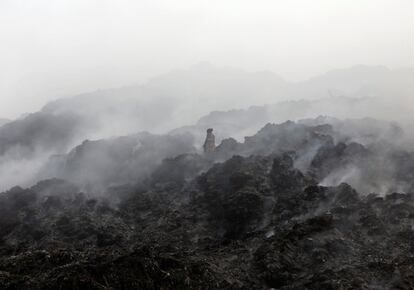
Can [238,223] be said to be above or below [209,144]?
above

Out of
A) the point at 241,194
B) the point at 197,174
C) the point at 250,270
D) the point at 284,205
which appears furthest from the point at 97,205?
the point at 250,270

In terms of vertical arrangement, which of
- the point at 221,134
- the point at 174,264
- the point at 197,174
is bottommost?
the point at 221,134

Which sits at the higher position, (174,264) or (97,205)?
(174,264)

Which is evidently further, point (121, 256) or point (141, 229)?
point (141, 229)

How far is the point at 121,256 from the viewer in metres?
70.4

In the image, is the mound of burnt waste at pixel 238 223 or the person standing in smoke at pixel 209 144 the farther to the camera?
the person standing in smoke at pixel 209 144

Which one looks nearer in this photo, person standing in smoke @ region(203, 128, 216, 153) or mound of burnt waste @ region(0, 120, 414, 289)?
mound of burnt waste @ region(0, 120, 414, 289)

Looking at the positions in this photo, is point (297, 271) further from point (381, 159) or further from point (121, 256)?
point (381, 159)

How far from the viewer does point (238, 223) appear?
313 feet

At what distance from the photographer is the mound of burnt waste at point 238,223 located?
67375mm

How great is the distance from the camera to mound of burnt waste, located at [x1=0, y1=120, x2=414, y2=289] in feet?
221

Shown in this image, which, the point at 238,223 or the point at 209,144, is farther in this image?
the point at 209,144

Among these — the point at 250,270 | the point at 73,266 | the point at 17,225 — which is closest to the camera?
the point at 73,266

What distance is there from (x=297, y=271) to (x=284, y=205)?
25.0 metres
